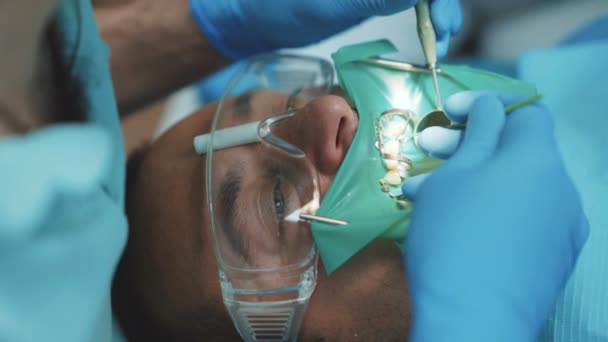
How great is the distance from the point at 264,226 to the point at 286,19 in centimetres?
56

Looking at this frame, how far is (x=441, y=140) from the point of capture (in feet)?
2.98

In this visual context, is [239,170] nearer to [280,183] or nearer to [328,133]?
[280,183]

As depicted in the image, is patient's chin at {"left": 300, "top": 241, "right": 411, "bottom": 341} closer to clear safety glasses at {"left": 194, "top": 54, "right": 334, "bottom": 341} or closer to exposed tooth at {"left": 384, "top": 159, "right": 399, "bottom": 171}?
clear safety glasses at {"left": 194, "top": 54, "right": 334, "bottom": 341}

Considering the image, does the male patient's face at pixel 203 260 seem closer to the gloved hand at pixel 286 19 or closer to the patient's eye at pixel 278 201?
the patient's eye at pixel 278 201

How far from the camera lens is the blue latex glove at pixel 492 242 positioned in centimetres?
73

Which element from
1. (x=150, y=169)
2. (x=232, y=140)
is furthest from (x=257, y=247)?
(x=150, y=169)

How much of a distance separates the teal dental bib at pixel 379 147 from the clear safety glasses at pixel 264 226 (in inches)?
2.9

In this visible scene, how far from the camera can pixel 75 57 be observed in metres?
0.70

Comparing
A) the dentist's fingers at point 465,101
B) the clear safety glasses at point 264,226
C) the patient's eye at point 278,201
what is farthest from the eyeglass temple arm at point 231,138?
the dentist's fingers at point 465,101

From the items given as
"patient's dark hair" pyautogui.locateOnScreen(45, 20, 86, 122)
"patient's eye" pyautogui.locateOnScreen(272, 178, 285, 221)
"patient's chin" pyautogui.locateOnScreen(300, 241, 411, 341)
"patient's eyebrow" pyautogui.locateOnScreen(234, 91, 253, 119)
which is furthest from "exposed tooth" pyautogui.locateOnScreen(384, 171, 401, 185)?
"patient's dark hair" pyautogui.locateOnScreen(45, 20, 86, 122)

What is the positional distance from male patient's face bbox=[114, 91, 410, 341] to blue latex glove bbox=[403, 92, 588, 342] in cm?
23

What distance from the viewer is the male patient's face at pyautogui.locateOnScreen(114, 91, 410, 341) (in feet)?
3.33

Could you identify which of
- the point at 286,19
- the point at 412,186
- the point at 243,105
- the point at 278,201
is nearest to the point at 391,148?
the point at 412,186

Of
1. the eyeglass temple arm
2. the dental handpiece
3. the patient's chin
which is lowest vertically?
the patient's chin
